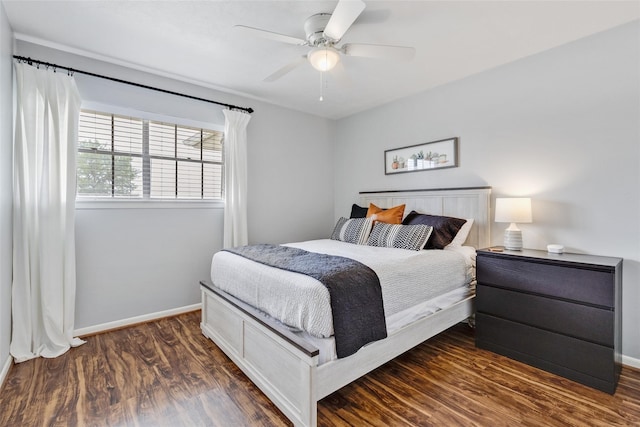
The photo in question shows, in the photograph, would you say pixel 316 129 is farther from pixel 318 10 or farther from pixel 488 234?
pixel 488 234

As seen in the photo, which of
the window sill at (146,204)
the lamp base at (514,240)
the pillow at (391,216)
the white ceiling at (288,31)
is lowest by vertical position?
the lamp base at (514,240)

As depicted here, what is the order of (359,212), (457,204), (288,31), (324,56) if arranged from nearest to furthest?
(324,56)
(288,31)
(457,204)
(359,212)

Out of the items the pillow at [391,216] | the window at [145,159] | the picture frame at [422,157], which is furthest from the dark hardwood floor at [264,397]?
the picture frame at [422,157]

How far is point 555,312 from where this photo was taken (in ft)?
7.04

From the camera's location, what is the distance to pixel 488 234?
3.02 meters

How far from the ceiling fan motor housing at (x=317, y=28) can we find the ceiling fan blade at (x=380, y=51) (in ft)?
0.45

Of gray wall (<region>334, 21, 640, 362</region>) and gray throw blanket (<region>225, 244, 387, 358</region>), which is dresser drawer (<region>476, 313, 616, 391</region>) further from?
gray throw blanket (<region>225, 244, 387, 358</region>)

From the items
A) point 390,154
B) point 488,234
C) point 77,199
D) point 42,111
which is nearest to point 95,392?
point 77,199

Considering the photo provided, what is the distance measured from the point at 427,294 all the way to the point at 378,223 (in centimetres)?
110

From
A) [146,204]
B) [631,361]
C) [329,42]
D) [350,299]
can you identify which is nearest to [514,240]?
[631,361]

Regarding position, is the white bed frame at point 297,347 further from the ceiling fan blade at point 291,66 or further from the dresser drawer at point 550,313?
the ceiling fan blade at point 291,66

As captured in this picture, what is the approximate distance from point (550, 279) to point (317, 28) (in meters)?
2.50

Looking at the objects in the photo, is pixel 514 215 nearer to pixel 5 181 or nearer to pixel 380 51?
pixel 380 51

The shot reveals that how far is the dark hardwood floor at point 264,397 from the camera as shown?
1682 millimetres
